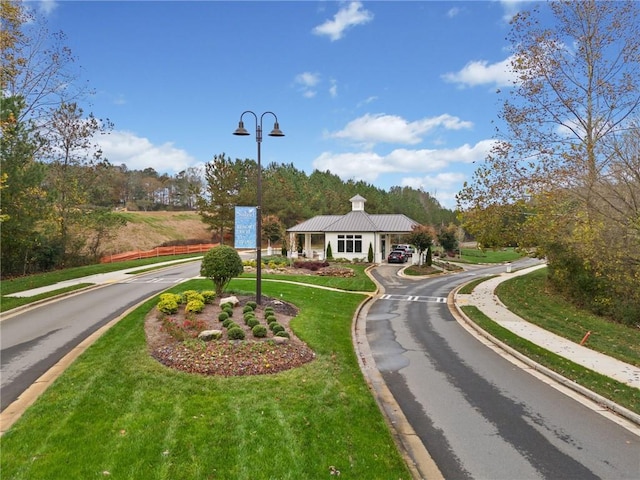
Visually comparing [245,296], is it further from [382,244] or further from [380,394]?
[382,244]

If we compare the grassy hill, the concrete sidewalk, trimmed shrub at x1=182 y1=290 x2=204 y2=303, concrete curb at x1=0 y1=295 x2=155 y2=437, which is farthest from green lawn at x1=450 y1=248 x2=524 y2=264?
concrete curb at x1=0 y1=295 x2=155 y2=437

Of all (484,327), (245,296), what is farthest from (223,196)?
(484,327)

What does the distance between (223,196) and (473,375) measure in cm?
4441

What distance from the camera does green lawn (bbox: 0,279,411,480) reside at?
5.26 metres

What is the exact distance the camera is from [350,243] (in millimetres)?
42562

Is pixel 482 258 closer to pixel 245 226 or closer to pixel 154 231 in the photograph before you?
pixel 154 231

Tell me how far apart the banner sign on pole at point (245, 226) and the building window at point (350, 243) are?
92.6ft

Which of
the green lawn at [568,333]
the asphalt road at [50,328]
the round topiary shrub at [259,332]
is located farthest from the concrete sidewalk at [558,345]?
the asphalt road at [50,328]

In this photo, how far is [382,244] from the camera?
1726 inches

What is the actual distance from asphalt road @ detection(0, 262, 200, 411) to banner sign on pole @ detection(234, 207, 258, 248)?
5314 millimetres

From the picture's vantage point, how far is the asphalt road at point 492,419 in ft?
19.7

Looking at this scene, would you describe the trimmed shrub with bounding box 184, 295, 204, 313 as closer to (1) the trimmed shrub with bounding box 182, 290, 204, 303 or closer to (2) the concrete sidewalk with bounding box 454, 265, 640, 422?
(1) the trimmed shrub with bounding box 182, 290, 204, 303

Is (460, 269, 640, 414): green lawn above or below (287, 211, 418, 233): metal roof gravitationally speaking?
below

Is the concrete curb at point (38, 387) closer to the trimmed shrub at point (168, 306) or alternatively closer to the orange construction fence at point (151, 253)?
the trimmed shrub at point (168, 306)
